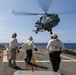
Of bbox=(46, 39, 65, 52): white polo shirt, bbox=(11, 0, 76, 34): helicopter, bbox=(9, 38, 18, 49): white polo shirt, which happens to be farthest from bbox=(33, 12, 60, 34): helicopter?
bbox=(46, 39, 65, 52): white polo shirt

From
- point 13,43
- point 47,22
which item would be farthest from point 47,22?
point 13,43

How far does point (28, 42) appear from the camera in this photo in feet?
44.3

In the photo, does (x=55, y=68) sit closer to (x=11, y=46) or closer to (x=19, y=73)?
(x=11, y=46)

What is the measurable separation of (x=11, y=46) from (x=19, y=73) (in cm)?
804

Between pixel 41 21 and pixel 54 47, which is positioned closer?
pixel 54 47

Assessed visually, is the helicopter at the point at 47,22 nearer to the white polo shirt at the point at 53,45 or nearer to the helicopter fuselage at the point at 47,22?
the helicopter fuselage at the point at 47,22

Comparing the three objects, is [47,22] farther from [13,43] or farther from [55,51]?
[55,51]

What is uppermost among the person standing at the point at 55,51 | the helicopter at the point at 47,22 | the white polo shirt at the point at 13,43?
the helicopter at the point at 47,22

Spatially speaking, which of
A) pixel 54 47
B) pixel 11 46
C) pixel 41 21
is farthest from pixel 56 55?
pixel 41 21

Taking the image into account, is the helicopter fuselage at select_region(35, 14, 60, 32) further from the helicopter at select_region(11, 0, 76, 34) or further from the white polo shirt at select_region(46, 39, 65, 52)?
the white polo shirt at select_region(46, 39, 65, 52)

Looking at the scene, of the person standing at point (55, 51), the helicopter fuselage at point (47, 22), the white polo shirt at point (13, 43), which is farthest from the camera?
the helicopter fuselage at point (47, 22)

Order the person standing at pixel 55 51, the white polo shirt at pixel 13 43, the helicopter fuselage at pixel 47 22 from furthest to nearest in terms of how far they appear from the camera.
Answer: the helicopter fuselage at pixel 47 22 → the white polo shirt at pixel 13 43 → the person standing at pixel 55 51

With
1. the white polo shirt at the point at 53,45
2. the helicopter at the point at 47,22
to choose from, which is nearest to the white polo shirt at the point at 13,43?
the white polo shirt at the point at 53,45

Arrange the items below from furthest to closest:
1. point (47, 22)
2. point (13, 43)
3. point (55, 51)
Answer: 1. point (47, 22)
2. point (13, 43)
3. point (55, 51)
